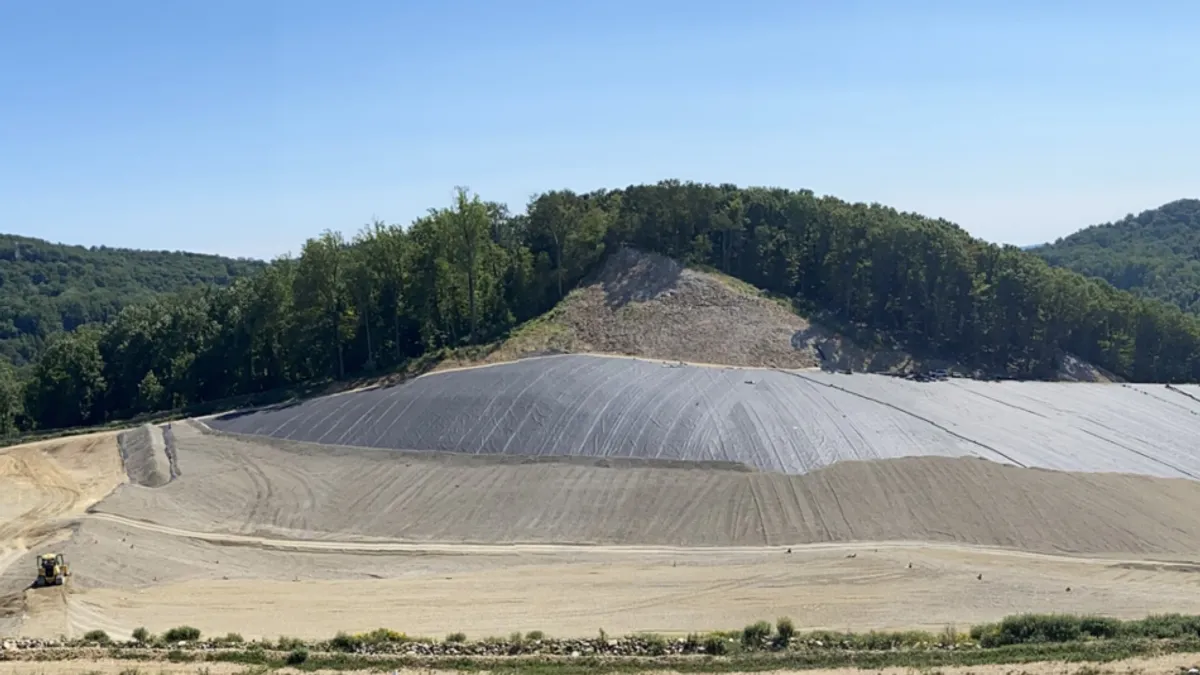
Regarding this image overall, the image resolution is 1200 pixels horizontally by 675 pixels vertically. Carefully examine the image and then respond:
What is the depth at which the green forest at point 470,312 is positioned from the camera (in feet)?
221

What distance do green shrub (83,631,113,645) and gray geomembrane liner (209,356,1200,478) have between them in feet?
72.2

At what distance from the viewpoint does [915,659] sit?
74.8ft

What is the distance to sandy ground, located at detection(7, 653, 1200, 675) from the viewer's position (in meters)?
21.2

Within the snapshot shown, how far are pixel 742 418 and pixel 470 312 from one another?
96.7 feet

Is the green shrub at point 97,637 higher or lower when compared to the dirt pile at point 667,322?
lower

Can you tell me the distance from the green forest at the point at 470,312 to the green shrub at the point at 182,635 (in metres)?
38.3

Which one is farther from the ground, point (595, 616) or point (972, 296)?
point (972, 296)

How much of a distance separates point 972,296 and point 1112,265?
11680cm

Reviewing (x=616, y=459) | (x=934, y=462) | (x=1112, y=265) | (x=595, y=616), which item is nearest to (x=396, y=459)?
(x=616, y=459)

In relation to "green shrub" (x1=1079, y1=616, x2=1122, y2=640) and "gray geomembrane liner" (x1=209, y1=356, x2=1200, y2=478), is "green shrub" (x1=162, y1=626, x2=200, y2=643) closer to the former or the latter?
"gray geomembrane liner" (x1=209, y1=356, x2=1200, y2=478)

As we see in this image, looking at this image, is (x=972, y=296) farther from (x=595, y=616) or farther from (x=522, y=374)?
(x=595, y=616)

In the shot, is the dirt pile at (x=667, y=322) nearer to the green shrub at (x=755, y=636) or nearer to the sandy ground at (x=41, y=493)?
the sandy ground at (x=41, y=493)

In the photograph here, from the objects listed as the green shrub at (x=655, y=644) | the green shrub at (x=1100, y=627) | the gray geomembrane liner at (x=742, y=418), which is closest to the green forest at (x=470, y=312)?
the gray geomembrane liner at (x=742, y=418)

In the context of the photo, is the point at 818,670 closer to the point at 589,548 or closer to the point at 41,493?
the point at 589,548
